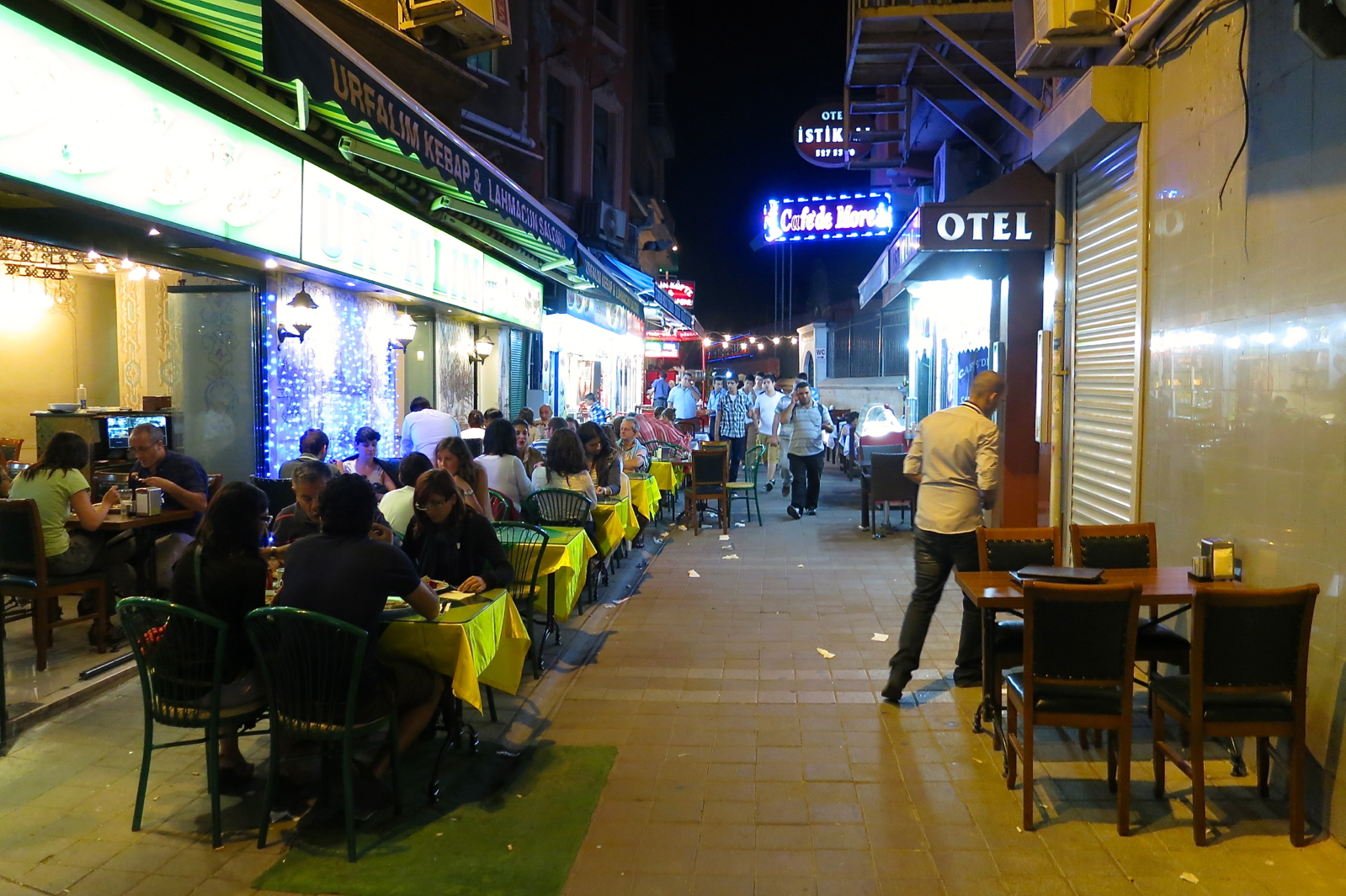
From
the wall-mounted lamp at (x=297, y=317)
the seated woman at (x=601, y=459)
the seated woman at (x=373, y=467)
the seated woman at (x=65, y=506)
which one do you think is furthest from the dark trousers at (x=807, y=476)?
the seated woman at (x=65, y=506)

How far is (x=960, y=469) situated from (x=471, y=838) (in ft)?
12.0

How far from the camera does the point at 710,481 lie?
12.7 meters

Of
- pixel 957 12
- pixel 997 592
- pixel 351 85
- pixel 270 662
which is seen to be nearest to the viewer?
pixel 270 662

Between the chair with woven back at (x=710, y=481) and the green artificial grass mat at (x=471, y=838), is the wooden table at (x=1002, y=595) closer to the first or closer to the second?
the green artificial grass mat at (x=471, y=838)

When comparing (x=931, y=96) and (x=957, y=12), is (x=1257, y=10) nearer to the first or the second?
(x=957, y=12)

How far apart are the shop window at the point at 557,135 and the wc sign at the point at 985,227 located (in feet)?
42.3

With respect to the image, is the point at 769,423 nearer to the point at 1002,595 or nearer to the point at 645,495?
the point at 645,495

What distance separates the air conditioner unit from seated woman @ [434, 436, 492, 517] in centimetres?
518

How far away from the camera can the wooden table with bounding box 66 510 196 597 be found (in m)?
6.63

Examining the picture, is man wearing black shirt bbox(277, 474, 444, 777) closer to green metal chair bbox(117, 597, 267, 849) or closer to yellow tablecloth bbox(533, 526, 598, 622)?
green metal chair bbox(117, 597, 267, 849)

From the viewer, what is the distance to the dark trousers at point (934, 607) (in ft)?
Answer: 18.7

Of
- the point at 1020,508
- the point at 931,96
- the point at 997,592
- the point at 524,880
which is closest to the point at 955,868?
the point at 997,592

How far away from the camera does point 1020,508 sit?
969cm

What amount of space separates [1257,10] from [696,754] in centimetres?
488
